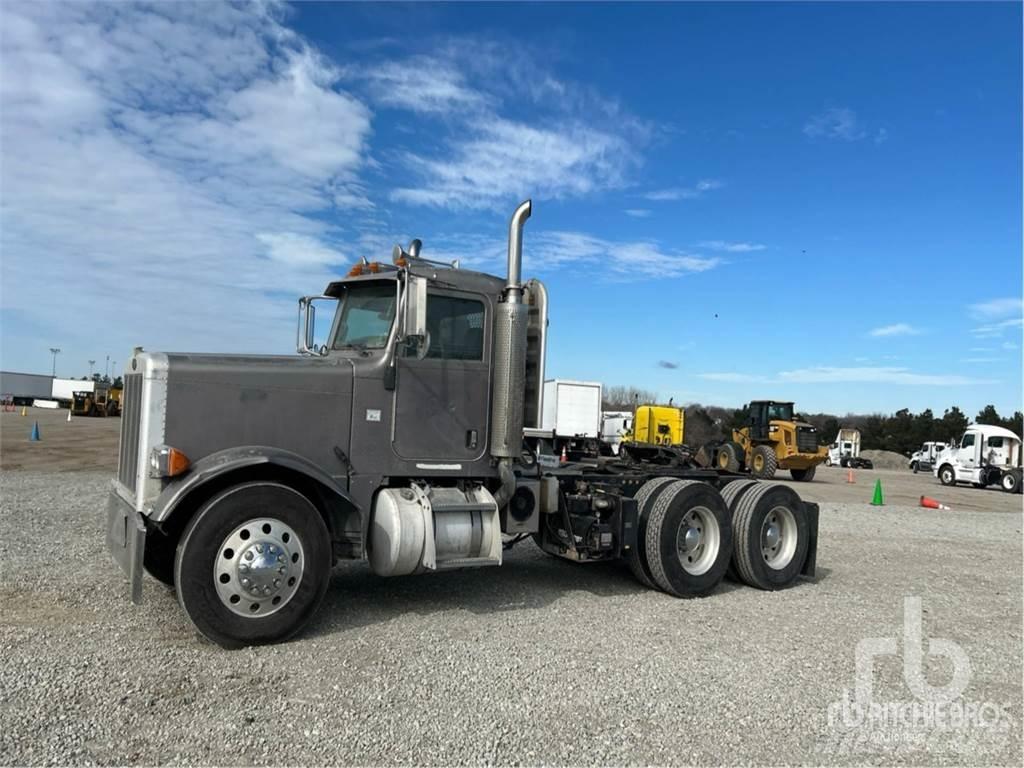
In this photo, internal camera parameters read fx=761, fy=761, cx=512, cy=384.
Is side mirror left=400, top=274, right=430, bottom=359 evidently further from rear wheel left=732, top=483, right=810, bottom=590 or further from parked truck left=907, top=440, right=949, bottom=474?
parked truck left=907, top=440, right=949, bottom=474

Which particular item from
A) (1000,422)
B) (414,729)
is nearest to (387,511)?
(414,729)

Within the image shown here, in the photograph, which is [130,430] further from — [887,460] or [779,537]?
[887,460]

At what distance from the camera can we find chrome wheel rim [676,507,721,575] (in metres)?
7.68

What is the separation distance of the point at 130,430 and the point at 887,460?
57.7 m

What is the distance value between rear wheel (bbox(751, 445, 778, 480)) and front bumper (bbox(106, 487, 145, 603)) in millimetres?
24608

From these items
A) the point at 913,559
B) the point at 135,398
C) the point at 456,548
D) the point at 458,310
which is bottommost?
the point at 913,559

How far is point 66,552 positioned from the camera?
814cm

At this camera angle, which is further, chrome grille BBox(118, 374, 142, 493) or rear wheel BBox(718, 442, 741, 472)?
rear wheel BBox(718, 442, 741, 472)

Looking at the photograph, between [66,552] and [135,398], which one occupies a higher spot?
[135,398]

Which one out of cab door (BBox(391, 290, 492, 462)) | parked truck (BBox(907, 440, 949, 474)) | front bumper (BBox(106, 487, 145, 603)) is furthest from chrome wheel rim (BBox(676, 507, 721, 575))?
parked truck (BBox(907, 440, 949, 474))

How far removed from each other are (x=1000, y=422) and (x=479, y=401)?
68.4 meters

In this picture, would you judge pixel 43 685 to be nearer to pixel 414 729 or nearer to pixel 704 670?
pixel 414 729

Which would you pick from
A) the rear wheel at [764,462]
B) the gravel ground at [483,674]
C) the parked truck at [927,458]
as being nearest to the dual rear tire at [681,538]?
the gravel ground at [483,674]

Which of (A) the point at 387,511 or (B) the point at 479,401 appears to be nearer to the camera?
(A) the point at 387,511
